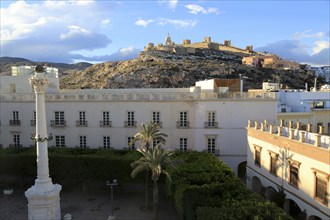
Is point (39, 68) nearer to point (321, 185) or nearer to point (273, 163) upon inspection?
point (273, 163)

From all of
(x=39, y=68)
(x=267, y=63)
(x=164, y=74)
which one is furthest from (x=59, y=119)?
(x=267, y=63)

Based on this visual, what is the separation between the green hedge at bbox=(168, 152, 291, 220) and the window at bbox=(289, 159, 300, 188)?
4.30 m

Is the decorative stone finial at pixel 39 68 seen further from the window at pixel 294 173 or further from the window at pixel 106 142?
the window at pixel 294 173

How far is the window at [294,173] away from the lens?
22750mm

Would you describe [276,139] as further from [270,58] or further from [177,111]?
[270,58]

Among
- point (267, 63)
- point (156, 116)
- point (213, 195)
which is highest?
point (267, 63)

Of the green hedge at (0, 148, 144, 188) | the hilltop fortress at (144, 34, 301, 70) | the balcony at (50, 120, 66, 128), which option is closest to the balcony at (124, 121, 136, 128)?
the green hedge at (0, 148, 144, 188)

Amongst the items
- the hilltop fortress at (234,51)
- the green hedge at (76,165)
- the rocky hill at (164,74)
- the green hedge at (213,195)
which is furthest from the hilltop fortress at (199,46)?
the green hedge at (213,195)

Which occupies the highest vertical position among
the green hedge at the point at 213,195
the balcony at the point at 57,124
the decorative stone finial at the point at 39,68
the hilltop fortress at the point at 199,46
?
the hilltop fortress at the point at 199,46

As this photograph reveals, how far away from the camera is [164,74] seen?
98375mm

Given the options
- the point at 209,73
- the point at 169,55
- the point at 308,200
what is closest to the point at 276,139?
the point at 308,200

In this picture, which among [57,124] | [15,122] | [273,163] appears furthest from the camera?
[15,122]

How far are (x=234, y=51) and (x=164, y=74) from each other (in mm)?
83734

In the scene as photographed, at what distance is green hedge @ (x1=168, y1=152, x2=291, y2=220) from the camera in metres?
16.0
